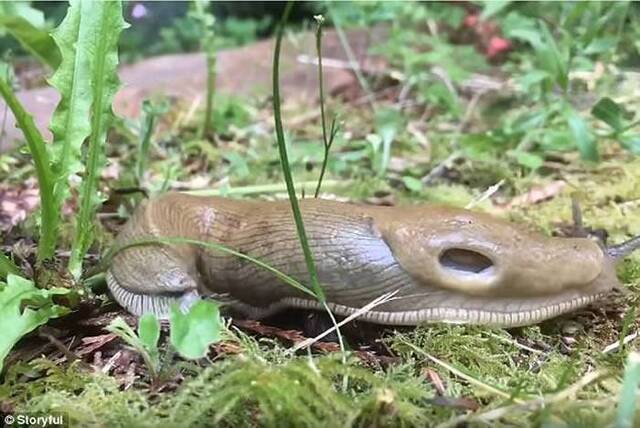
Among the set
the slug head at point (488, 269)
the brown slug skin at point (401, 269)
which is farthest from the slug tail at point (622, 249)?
the slug head at point (488, 269)

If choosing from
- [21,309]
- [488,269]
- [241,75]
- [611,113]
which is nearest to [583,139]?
[611,113]

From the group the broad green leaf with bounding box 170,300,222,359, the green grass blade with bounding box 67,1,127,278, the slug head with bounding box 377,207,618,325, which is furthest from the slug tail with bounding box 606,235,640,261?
the green grass blade with bounding box 67,1,127,278

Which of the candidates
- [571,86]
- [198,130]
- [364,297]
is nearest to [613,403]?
[364,297]

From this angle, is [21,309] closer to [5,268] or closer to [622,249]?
[5,268]

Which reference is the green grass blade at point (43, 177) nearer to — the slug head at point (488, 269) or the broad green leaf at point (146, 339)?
the broad green leaf at point (146, 339)

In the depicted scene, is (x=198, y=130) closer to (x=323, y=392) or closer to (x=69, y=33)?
(x=69, y=33)

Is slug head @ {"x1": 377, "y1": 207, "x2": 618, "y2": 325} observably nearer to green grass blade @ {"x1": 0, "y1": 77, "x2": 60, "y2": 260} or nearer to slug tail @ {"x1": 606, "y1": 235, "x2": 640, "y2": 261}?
slug tail @ {"x1": 606, "y1": 235, "x2": 640, "y2": 261}
